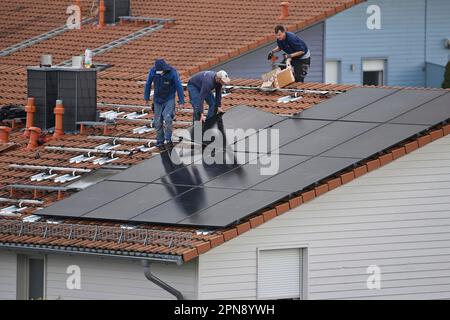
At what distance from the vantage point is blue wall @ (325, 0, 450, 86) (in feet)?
247

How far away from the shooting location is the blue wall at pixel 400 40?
247 ft

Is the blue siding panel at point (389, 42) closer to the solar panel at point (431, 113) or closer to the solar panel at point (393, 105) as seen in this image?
the solar panel at point (393, 105)

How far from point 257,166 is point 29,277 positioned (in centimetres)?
543

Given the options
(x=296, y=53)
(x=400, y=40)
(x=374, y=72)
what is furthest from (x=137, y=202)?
(x=400, y=40)

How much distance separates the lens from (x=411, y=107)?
46188 mm

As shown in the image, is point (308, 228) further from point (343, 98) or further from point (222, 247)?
point (343, 98)

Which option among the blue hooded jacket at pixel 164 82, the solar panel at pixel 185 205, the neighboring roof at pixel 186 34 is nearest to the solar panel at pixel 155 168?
the blue hooded jacket at pixel 164 82

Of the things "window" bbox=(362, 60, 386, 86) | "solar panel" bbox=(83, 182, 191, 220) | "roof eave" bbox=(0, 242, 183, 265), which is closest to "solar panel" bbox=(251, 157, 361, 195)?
"solar panel" bbox=(83, 182, 191, 220)

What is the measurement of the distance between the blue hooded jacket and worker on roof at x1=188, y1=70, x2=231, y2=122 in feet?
1.65

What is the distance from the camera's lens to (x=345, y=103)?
47.7 meters

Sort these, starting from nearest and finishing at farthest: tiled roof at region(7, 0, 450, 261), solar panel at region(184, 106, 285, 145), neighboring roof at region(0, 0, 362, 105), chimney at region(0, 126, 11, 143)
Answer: tiled roof at region(7, 0, 450, 261) → solar panel at region(184, 106, 285, 145) → chimney at region(0, 126, 11, 143) → neighboring roof at region(0, 0, 362, 105)

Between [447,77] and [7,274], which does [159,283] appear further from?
[447,77]

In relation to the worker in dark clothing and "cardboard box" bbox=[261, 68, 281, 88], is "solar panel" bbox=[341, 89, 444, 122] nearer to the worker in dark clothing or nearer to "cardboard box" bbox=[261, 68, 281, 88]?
"cardboard box" bbox=[261, 68, 281, 88]
